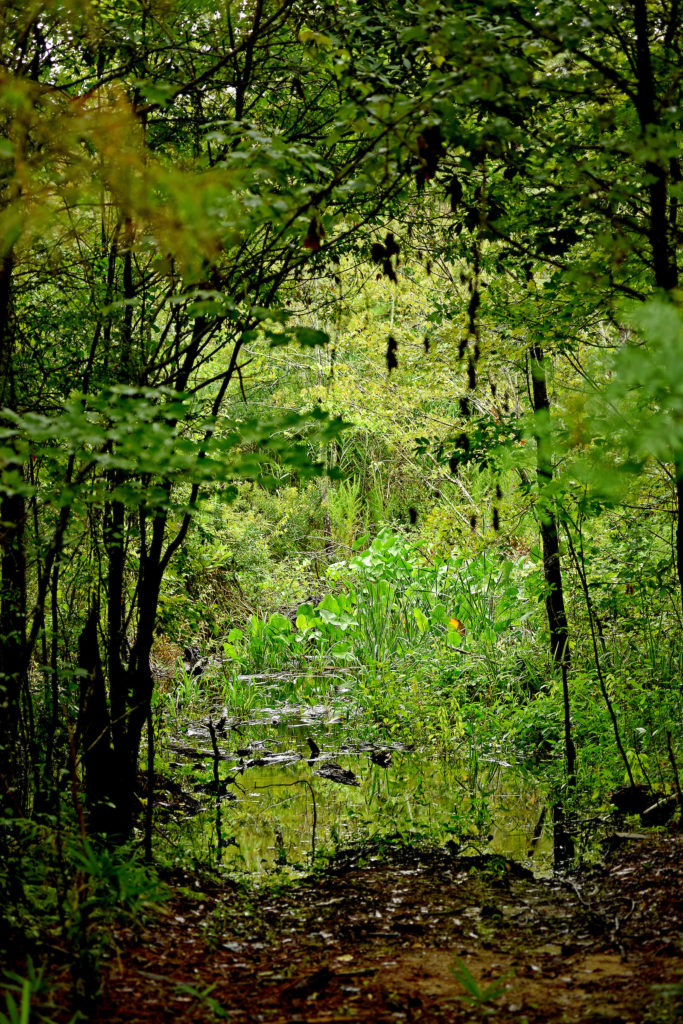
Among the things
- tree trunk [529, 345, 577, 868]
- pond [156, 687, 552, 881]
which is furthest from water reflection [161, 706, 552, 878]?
tree trunk [529, 345, 577, 868]

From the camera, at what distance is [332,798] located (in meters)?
6.04

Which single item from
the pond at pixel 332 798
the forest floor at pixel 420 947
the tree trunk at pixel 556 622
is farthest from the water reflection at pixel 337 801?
the forest floor at pixel 420 947

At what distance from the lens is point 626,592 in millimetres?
5660

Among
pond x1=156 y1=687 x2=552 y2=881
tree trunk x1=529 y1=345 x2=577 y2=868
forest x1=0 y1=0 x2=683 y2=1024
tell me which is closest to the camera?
forest x1=0 y1=0 x2=683 y2=1024

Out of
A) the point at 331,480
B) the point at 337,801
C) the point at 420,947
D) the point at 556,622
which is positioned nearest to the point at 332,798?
the point at 337,801

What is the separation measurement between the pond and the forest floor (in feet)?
1.51

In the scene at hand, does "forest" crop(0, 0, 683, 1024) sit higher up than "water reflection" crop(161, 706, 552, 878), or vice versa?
"forest" crop(0, 0, 683, 1024)

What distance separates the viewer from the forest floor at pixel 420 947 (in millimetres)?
2611

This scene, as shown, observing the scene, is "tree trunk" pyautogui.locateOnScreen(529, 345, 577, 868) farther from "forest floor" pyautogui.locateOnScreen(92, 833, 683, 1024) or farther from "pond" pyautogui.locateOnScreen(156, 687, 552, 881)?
"forest floor" pyautogui.locateOnScreen(92, 833, 683, 1024)

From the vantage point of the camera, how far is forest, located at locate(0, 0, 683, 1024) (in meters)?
2.60

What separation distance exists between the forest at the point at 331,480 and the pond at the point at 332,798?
0.13ft

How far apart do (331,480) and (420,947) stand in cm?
199

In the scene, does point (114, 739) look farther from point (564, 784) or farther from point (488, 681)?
point (488, 681)

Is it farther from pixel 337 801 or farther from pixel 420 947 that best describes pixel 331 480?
pixel 337 801
